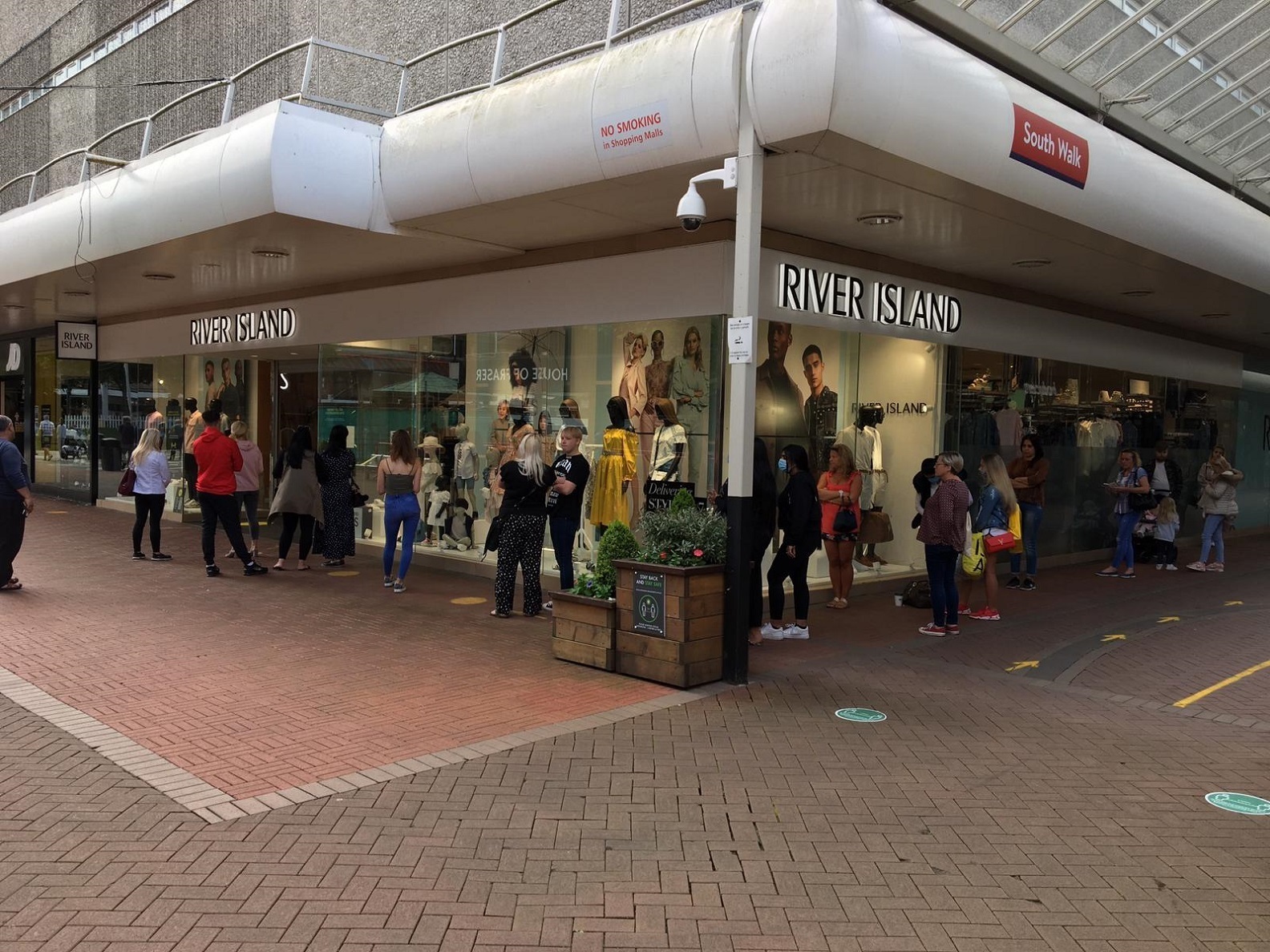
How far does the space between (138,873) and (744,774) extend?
3.02 meters

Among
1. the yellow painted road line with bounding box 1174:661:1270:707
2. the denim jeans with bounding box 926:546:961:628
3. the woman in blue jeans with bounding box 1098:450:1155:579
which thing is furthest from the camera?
the woman in blue jeans with bounding box 1098:450:1155:579

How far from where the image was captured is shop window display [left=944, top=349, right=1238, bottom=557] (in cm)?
1333

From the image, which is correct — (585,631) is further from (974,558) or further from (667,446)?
(974,558)

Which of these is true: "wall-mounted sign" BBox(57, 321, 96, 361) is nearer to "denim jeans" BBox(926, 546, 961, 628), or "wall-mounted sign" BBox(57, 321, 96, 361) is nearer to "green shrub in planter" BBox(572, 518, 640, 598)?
"green shrub in planter" BBox(572, 518, 640, 598)

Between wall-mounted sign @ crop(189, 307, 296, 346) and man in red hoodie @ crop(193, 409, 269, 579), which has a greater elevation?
wall-mounted sign @ crop(189, 307, 296, 346)

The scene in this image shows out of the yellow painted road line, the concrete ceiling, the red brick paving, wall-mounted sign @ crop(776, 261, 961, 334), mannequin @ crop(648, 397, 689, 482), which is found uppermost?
the concrete ceiling

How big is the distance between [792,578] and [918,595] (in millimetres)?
2360

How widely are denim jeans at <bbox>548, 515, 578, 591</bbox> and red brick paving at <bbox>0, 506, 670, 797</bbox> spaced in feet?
1.93

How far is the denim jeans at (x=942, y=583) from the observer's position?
31.1 feet

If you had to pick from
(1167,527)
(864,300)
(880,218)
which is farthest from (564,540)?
(1167,527)

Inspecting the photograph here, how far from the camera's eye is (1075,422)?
15.4m

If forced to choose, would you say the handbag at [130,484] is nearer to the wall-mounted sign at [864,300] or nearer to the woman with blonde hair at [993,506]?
the wall-mounted sign at [864,300]

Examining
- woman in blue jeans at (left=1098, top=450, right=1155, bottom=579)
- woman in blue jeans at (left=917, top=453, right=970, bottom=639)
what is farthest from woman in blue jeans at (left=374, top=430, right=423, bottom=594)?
woman in blue jeans at (left=1098, top=450, right=1155, bottom=579)

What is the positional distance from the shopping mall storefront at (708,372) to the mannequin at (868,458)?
25mm
